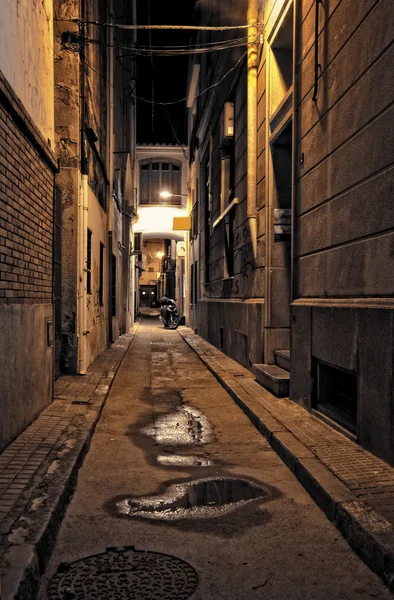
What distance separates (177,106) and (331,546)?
105 ft

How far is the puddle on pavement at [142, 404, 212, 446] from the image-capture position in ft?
18.5

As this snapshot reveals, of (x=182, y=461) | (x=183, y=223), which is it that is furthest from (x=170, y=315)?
(x=182, y=461)

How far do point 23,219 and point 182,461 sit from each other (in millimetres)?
2838

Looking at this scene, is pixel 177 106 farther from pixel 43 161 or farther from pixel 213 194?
pixel 43 161

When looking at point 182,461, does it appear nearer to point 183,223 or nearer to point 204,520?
point 204,520

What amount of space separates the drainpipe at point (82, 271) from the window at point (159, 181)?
75.7ft

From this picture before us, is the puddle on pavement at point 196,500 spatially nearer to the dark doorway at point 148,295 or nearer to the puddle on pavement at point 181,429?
the puddle on pavement at point 181,429

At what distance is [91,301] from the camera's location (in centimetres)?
1088

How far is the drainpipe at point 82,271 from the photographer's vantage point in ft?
30.6

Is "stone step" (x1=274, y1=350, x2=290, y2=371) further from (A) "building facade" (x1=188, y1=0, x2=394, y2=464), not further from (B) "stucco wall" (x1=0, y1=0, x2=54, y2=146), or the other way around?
(B) "stucco wall" (x1=0, y1=0, x2=54, y2=146)

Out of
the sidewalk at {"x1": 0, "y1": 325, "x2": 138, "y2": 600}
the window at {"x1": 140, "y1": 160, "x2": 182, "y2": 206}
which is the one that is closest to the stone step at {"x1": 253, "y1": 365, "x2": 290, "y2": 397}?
the sidewalk at {"x1": 0, "y1": 325, "x2": 138, "y2": 600}

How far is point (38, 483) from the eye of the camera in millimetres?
3760

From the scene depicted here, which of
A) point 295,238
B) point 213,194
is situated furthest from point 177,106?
point 295,238

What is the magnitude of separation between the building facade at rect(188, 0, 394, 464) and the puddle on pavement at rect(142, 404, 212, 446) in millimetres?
1257
